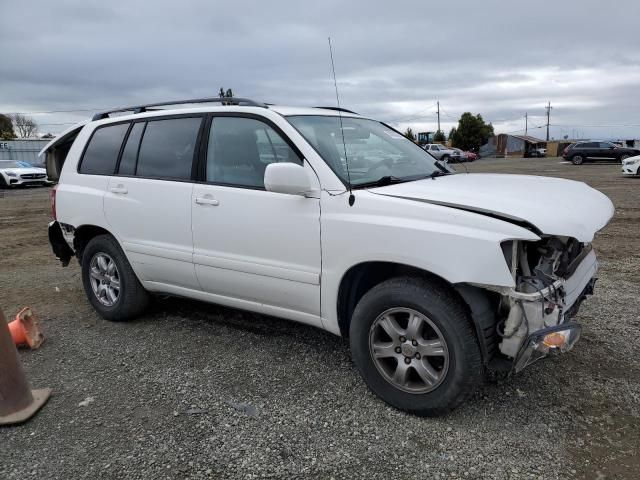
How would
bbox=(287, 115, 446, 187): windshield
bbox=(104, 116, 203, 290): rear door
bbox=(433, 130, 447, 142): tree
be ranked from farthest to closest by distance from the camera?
bbox=(433, 130, 447, 142): tree → bbox=(104, 116, 203, 290): rear door → bbox=(287, 115, 446, 187): windshield

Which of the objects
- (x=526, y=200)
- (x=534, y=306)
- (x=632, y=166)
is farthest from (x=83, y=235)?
(x=632, y=166)

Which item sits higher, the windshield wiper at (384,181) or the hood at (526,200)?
the windshield wiper at (384,181)

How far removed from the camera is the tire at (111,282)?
462cm

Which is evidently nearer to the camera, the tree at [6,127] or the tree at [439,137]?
the tree at [6,127]

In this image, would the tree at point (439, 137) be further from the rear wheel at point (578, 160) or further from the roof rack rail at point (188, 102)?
the roof rack rail at point (188, 102)

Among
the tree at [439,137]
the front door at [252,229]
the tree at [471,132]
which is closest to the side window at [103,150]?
the front door at [252,229]

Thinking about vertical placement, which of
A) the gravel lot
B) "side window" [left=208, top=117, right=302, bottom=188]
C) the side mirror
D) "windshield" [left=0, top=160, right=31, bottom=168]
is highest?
"side window" [left=208, top=117, right=302, bottom=188]

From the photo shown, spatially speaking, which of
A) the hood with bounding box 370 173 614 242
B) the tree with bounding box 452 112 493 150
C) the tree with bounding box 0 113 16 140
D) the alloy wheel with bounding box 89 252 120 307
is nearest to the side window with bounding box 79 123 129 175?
the alloy wheel with bounding box 89 252 120 307

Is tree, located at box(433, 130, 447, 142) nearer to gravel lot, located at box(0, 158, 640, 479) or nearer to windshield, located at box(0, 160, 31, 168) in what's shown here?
windshield, located at box(0, 160, 31, 168)

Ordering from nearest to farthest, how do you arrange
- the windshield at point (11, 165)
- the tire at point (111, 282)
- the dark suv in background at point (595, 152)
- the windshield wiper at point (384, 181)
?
the windshield wiper at point (384, 181)
the tire at point (111, 282)
the windshield at point (11, 165)
the dark suv in background at point (595, 152)

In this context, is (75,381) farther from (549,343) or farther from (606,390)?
(606,390)

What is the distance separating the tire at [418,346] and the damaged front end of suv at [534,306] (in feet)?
0.65

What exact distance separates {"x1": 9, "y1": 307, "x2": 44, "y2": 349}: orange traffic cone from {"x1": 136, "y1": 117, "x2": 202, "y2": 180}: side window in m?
1.47

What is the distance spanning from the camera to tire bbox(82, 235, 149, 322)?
462 cm
